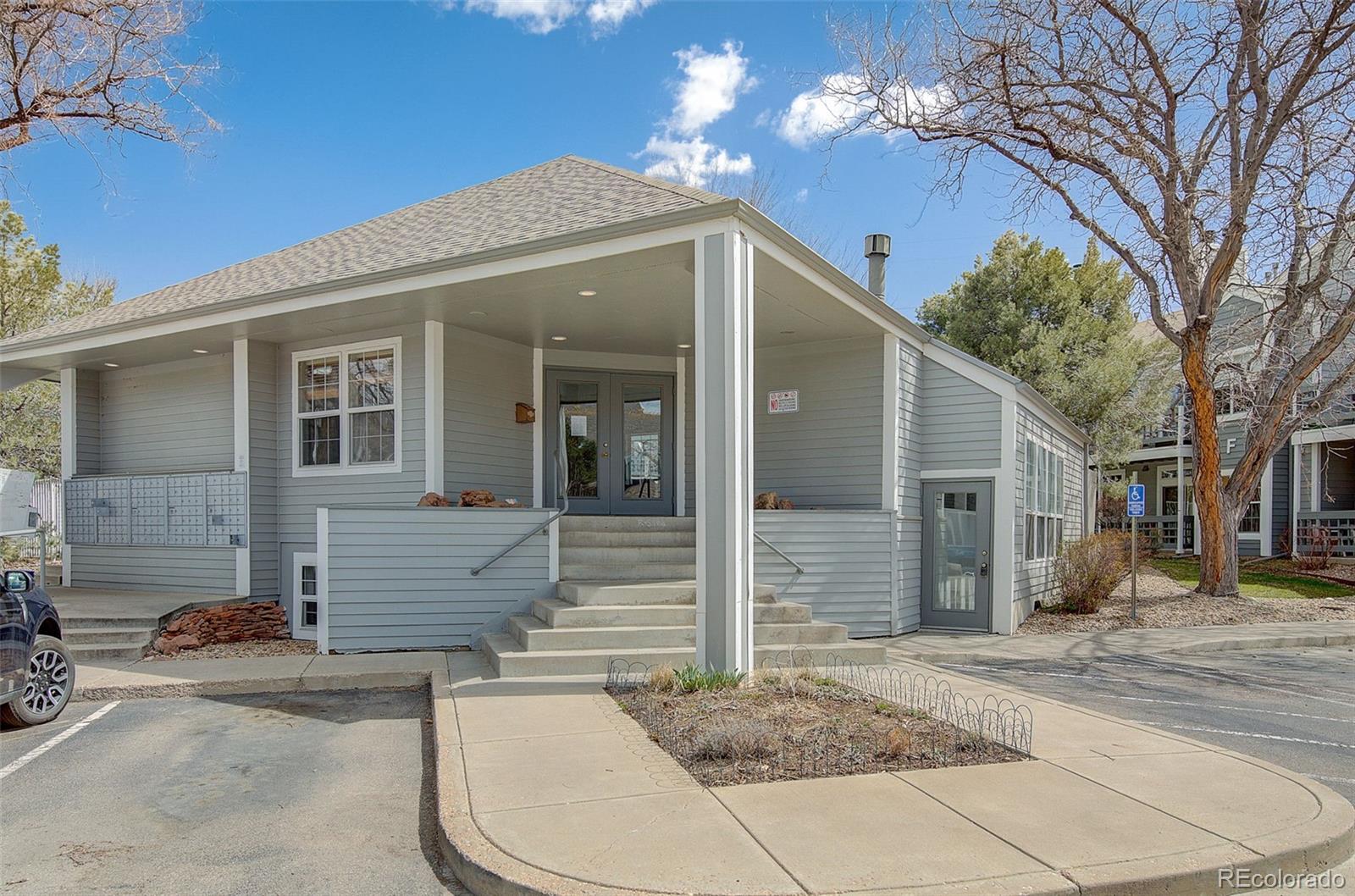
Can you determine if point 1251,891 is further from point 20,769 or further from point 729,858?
point 20,769

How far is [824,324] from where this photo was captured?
385 inches

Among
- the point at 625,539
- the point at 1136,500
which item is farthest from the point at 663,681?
the point at 1136,500

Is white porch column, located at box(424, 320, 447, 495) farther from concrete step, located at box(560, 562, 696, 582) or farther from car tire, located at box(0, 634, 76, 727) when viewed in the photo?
car tire, located at box(0, 634, 76, 727)

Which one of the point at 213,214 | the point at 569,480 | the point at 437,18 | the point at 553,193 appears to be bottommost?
the point at 569,480

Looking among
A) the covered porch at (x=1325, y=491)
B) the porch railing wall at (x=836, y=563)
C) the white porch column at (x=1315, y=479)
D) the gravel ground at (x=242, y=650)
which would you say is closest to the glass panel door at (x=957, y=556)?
the porch railing wall at (x=836, y=563)

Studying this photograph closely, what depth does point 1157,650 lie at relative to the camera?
974 cm

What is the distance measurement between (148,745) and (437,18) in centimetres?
1047

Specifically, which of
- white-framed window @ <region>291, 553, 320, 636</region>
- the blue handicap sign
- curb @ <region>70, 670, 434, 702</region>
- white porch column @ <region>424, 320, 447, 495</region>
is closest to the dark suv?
curb @ <region>70, 670, 434, 702</region>

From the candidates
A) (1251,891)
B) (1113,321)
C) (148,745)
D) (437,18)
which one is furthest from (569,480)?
(1113,321)

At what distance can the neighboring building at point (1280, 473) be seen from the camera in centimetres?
1864

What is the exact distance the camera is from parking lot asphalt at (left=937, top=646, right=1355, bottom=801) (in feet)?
18.1

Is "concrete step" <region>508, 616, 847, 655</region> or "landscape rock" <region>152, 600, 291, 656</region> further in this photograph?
"landscape rock" <region>152, 600, 291, 656</region>

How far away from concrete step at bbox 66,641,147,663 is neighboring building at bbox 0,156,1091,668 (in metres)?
1.72

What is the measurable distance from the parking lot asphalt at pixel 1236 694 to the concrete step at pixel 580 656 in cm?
188
